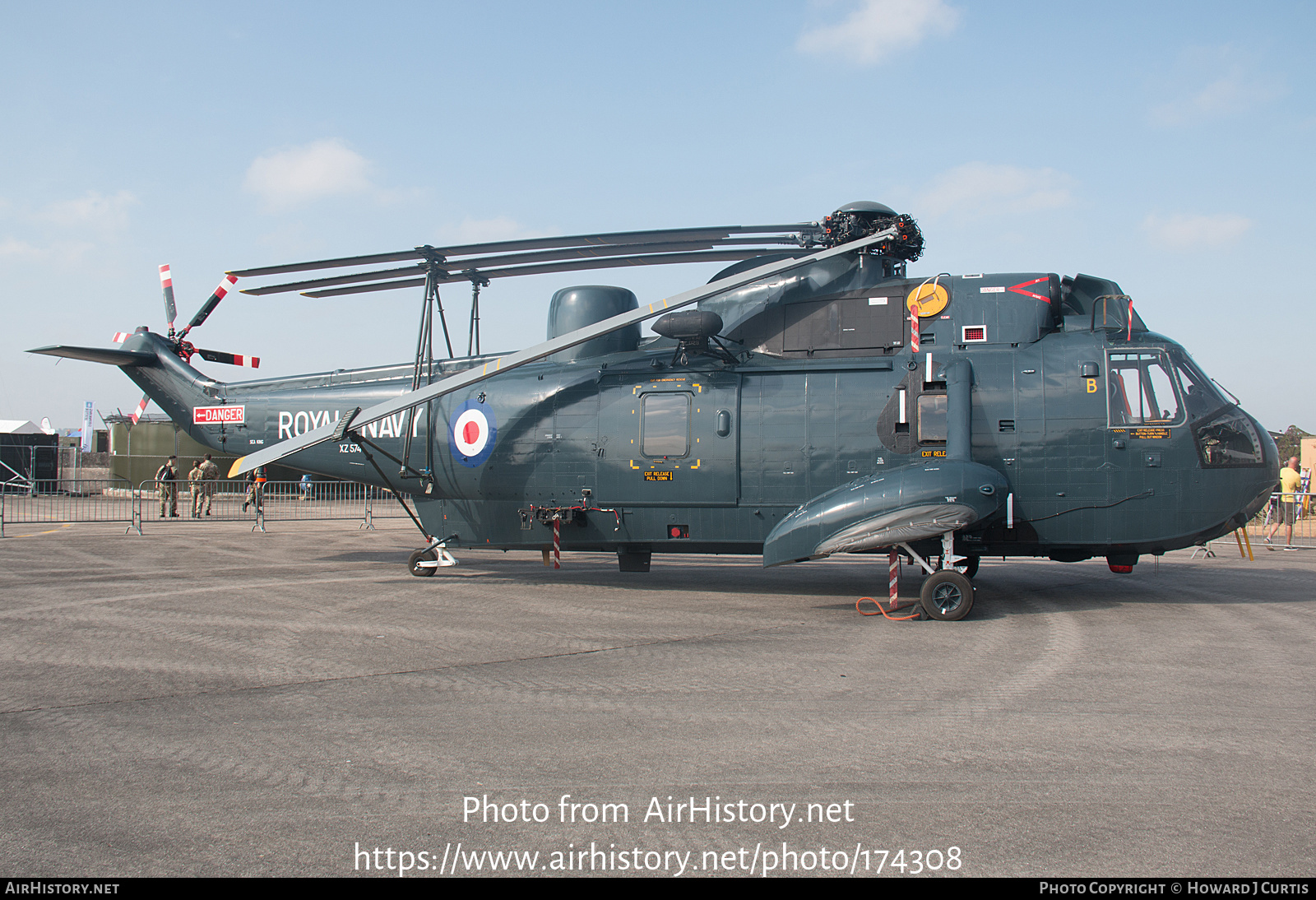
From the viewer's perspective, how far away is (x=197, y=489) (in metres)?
25.2

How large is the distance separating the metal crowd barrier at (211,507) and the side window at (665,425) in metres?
13.4

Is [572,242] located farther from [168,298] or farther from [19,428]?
[19,428]

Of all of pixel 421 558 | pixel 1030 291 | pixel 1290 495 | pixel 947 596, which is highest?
pixel 1030 291

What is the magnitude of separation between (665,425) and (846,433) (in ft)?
8.08

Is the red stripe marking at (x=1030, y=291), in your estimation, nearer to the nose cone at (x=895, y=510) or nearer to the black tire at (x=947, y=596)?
the nose cone at (x=895, y=510)

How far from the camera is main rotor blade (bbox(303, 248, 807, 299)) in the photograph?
12.4 metres

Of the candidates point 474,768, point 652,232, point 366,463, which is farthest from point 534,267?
point 474,768

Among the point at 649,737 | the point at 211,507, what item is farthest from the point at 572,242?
the point at 211,507

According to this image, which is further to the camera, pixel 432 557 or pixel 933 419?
pixel 432 557

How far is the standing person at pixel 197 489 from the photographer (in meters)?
24.9

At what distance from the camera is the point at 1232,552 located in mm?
18234

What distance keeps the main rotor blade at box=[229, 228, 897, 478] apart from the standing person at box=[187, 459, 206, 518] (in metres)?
15.3

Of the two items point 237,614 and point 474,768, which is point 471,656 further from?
point 237,614

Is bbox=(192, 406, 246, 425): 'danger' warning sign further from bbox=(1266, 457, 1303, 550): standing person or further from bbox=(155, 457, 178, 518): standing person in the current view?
bbox=(1266, 457, 1303, 550): standing person
